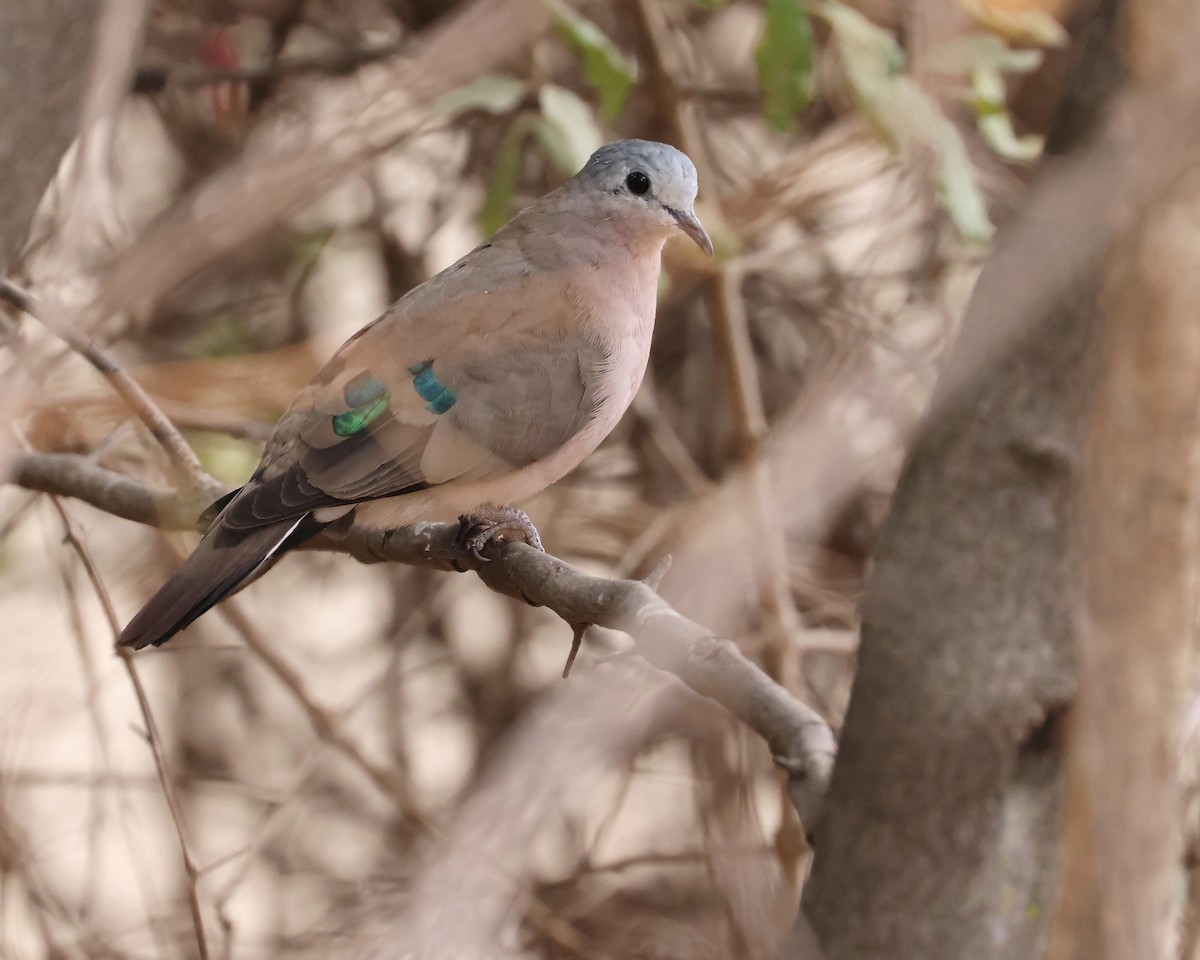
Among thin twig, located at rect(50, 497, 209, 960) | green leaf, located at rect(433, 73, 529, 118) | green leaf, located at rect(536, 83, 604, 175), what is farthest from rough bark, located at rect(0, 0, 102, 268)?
green leaf, located at rect(536, 83, 604, 175)

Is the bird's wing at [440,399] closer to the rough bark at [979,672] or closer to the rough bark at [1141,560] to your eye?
the rough bark at [979,672]

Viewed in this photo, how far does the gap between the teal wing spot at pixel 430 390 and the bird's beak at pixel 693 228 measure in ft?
1.92

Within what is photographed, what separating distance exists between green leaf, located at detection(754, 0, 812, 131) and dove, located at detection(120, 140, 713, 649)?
23 cm

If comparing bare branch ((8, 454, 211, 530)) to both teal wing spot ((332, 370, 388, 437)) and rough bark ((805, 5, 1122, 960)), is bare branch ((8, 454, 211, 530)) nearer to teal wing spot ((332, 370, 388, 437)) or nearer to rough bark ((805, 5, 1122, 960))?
teal wing spot ((332, 370, 388, 437))

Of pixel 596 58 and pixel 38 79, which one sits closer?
pixel 38 79

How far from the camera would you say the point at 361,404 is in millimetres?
2561

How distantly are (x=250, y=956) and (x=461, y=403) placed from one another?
2.51 metres

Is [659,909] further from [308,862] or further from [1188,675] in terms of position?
[1188,675]

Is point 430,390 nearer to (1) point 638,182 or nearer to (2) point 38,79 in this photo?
(1) point 638,182

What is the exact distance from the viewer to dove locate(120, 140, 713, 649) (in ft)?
7.98

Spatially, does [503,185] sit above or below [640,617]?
below

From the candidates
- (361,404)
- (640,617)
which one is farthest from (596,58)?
(640,617)

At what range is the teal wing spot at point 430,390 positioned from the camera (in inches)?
102

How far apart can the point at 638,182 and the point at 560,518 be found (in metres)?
1.50
